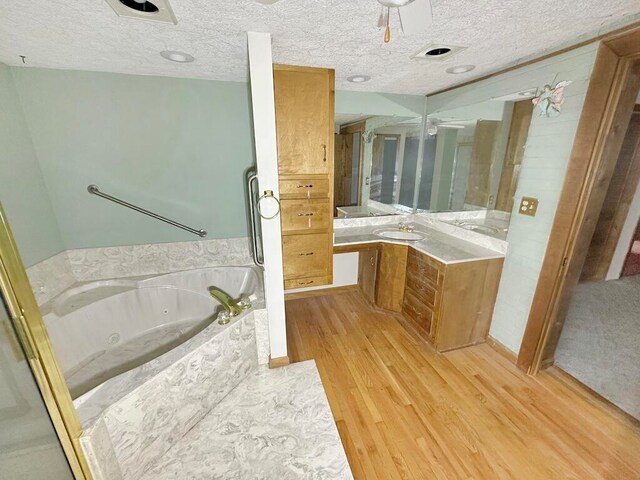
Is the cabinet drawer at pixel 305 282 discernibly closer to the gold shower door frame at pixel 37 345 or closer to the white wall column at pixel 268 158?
the white wall column at pixel 268 158

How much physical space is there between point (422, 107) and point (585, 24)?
147 cm

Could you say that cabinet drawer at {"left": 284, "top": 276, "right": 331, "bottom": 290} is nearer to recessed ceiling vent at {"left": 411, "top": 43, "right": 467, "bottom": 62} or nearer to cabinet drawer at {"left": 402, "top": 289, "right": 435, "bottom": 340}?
cabinet drawer at {"left": 402, "top": 289, "right": 435, "bottom": 340}

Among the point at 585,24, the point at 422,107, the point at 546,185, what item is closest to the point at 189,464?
the point at 546,185

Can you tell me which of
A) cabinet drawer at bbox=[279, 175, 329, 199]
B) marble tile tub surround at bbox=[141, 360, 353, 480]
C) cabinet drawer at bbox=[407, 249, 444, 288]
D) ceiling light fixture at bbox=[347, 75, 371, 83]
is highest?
ceiling light fixture at bbox=[347, 75, 371, 83]

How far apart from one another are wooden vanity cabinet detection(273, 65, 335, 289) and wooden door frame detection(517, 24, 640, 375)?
1.45 metres

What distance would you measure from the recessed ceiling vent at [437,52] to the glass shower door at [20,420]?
2.18 metres

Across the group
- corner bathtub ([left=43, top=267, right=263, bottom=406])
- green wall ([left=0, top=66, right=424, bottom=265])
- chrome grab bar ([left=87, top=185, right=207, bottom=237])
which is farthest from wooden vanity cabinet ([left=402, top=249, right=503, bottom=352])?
chrome grab bar ([left=87, top=185, right=207, bottom=237])

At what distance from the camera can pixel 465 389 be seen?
1744 millimetres

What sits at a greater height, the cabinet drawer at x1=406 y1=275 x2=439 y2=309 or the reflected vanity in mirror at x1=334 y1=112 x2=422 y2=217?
the reflected vanity in mirror at x1=334 y1=112 x2=422 y2=217

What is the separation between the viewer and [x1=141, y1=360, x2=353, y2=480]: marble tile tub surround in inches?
50.3

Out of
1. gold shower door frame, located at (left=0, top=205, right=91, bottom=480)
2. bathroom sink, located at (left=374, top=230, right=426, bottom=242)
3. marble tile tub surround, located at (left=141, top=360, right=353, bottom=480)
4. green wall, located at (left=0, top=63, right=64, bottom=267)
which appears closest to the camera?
gold shower door frame, located at (left=0, top=205, right=91, bottom=480)

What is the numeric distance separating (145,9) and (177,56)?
1.78 ft

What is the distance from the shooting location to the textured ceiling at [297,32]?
113cm

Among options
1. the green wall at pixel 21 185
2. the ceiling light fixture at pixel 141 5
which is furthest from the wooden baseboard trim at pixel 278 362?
the ceiling light fixture at pixel 141 5
